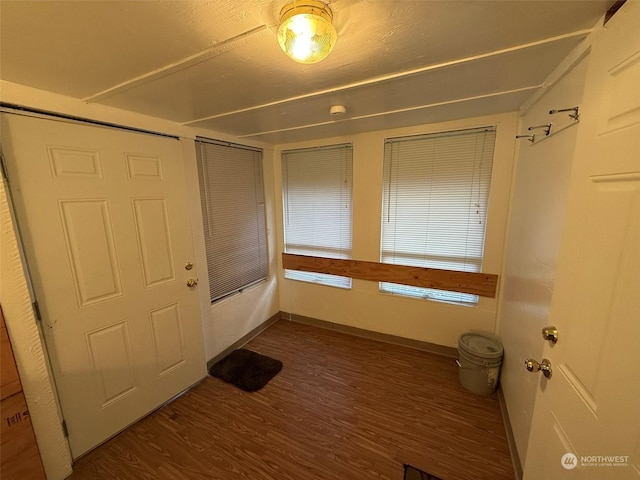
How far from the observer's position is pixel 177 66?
1.10 metres

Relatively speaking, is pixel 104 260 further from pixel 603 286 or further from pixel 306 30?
pixel 603 286

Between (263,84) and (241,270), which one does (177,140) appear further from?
(241,270)

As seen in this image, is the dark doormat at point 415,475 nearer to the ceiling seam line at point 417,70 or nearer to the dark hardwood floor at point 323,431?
the dark hardwood floor at point 323,431

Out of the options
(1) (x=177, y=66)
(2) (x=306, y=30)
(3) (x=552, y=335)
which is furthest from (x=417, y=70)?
(3) (x=552, y=335)

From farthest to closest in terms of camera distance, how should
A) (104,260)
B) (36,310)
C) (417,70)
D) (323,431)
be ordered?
1. (323,431)
2. (104,260)
3. (36,310)
4. (417,70)

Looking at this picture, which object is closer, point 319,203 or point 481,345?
point 481,345

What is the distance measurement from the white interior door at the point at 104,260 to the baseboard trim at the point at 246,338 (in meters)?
0.39

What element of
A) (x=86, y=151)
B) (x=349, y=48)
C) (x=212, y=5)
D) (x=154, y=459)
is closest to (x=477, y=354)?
(x=349, y=48)

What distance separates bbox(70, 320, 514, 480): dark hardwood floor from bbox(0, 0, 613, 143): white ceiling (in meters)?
2.20

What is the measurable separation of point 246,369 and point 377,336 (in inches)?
56.5

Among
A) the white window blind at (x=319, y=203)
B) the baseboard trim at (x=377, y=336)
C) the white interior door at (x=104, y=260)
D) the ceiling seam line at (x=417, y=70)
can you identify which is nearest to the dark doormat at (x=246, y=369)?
the white interior door at (x=104, y=260)

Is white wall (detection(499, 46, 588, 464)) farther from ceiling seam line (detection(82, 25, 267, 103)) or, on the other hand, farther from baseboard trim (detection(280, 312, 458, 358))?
ceiling seam line (detection(82, 25, 267, 103))
